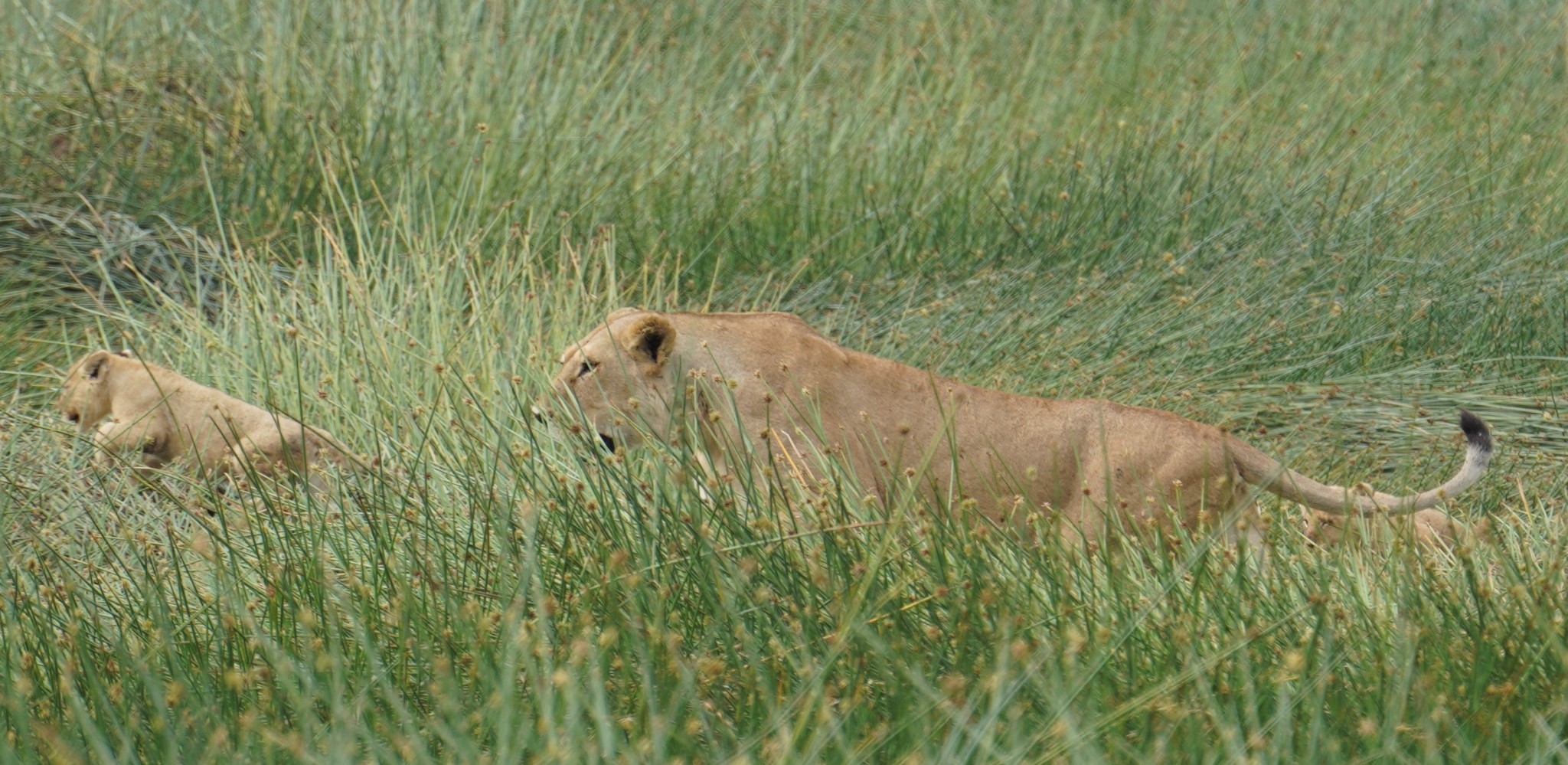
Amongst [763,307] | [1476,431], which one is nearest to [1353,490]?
[1476,431]

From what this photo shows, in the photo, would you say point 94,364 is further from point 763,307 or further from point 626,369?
point 763,307

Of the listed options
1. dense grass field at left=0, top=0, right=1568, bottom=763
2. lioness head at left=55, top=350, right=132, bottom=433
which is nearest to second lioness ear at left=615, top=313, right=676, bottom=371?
dense grass field at left=0, top=0, right=1568, bottom=763

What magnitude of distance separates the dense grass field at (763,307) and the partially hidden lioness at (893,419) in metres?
0.29

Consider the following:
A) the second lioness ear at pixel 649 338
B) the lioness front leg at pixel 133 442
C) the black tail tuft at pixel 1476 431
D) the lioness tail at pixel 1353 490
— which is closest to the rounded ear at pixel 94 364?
the lioness front leg at pixel 133 442

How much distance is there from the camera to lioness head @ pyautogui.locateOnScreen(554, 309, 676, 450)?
16.0ft

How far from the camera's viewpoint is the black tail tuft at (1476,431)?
14.1ft

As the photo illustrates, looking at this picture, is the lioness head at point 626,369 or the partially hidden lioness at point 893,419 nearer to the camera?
the partially hidden lioness at point 893,419

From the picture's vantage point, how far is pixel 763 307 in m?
7.25

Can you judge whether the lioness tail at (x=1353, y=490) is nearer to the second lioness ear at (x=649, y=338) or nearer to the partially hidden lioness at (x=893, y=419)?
the partially hidden lioness at (x=893, y=419)

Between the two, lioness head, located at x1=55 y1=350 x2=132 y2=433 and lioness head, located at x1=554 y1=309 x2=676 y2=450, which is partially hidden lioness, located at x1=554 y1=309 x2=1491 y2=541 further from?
lioness head, located at x1=55 y1=350 x2=132 y2=433

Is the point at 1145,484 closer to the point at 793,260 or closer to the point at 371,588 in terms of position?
the point at 371,588

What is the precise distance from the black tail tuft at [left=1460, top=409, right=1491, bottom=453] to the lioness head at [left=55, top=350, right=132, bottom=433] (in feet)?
11.8

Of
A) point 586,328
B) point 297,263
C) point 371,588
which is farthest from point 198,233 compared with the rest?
point 371,588

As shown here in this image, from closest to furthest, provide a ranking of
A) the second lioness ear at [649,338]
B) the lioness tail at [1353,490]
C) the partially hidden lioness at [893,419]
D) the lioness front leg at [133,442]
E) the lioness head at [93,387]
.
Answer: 1. the lioness tail at [1353,490]
2. the partially hidden lioness at [893,419]
3. the second lioness ear at [649,338]
4. the lioness front leg at [133,442]
5. the lioness head at [93,387]
